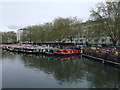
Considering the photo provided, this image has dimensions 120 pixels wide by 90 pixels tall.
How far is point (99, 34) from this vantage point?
113 feet

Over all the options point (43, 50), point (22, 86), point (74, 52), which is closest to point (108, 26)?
point (74, 52)

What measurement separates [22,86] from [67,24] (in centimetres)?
4716

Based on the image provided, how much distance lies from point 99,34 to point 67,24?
25068 mm

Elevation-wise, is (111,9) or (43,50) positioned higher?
(111,9)

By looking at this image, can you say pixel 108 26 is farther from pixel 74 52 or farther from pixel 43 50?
pixel 43 50

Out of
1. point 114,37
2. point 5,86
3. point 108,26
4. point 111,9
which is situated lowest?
point 5,86

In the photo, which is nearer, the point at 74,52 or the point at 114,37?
the point at 114,37

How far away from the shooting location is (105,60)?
2414 cm

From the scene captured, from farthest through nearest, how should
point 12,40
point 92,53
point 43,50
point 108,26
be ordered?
point 12,40 < point 43,50 < point 108,26 < point 92,53

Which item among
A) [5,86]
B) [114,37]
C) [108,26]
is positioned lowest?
[5,86]

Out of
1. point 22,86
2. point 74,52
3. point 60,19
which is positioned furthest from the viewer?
point 60,19

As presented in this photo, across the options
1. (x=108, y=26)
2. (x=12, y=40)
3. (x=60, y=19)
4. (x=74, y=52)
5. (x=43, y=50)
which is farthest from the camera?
(x=12, y=40)

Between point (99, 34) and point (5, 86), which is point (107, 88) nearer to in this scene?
point (5, 86)

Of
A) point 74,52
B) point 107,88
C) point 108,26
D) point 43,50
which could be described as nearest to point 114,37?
point 108,26
